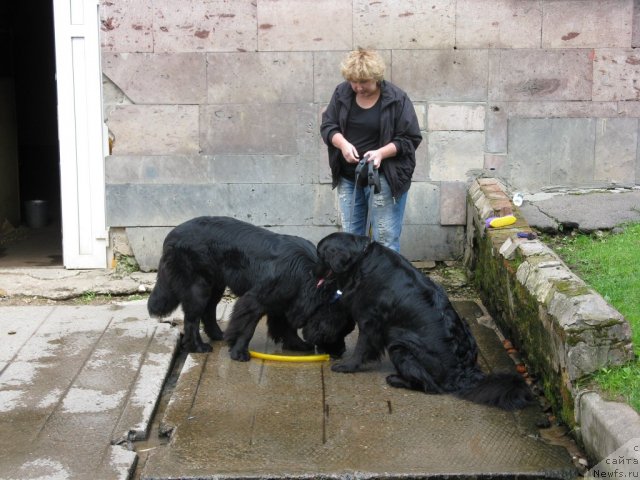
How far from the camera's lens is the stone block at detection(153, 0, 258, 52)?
7.77m

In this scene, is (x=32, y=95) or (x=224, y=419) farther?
(x=32, y=95)

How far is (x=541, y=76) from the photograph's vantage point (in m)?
7.89

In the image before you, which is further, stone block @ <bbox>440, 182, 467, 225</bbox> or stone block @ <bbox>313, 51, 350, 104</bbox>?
stone block @ <bbox>440, 182, 467, 225</bbox>

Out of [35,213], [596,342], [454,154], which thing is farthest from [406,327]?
[35,213]

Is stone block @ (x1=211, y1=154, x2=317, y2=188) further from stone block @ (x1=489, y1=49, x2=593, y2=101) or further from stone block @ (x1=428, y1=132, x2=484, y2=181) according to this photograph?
stone block @ (x1=489, y1=49, x2=593, y2=101)

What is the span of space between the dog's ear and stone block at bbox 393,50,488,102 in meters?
2.61

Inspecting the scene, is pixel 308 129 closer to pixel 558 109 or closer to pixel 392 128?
pixel 392 128

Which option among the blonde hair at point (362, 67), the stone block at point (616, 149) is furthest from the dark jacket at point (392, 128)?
the stone block at point (616, 149)

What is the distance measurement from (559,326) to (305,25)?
13.6 feet

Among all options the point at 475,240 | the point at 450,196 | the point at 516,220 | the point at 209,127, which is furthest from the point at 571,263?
the point at 209,127

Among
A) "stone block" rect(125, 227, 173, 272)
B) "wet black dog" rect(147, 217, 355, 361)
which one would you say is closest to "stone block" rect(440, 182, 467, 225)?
"wet black dog" rect(147, 217, 355, 361)

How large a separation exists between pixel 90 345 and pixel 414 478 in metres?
2.96

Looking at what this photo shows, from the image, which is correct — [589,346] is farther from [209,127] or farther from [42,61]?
[42,61]

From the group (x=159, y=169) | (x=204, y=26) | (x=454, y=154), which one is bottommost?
(x=159, y=169)
